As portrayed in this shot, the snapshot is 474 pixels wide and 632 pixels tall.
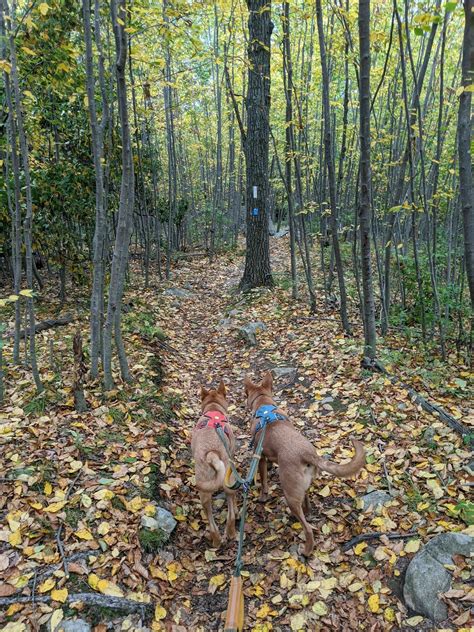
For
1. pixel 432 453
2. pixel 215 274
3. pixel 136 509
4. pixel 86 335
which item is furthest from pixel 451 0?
pixel 215 274

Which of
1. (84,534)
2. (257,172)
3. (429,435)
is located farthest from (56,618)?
(257,172)

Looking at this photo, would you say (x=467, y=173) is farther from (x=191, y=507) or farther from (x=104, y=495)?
(x=104, y=495)

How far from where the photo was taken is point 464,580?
260 centimetres

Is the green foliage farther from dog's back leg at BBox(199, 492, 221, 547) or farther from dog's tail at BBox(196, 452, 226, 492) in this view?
dog's tail at BBox(196, 452, 226, 492)

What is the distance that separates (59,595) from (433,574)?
2496mm

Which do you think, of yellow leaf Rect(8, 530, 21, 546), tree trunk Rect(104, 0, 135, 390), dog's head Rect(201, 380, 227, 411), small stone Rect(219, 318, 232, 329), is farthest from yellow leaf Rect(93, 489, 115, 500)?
small stone Rect(219, 318, 232, 329)

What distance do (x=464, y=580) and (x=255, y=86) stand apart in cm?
978

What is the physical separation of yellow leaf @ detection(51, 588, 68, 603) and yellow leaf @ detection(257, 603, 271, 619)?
1331 mm

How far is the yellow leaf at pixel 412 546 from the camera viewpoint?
2.92 meters

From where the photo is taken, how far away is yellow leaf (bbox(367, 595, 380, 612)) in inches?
105

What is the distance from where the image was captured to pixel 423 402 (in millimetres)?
4449

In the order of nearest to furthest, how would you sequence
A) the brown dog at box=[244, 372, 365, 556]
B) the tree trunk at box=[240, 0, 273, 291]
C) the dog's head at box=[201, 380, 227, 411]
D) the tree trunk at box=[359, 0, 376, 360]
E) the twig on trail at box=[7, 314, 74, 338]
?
the brown dog at box=[244, 372, 365, 556]
the tree trunk at box=[359, 0, 376, 360]
the dog's head at box=[201, 380, 227, 411]
the twig on trail at box=[7, 314, 74, 338]
the tree trunk at box=[240, 0, 273, 291]

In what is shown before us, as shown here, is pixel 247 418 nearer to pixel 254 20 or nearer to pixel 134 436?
pixel 134 436

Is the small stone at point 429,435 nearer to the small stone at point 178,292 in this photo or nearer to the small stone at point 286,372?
the small stone at point 286,372
